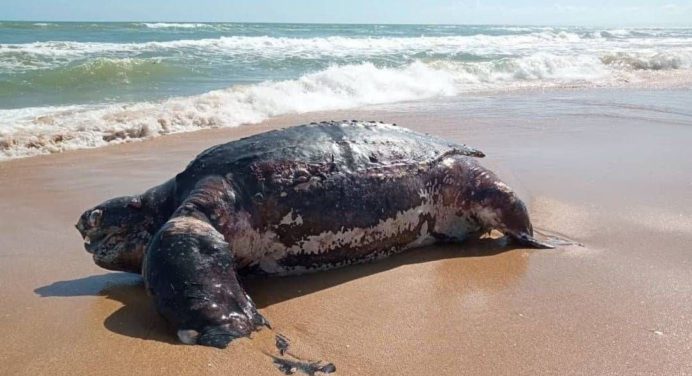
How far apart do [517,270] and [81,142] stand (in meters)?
6.82

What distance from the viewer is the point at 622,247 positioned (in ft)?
14.4

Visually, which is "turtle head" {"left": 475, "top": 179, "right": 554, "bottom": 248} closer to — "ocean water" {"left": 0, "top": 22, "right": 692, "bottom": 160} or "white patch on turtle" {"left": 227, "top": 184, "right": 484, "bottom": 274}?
"white patch on turtle" {"left": 227, "top": 184, "right": 484, "bottom": 274}

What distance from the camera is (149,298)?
11.1 feet

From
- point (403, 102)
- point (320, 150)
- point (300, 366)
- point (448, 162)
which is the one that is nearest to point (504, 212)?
point (448, 162)

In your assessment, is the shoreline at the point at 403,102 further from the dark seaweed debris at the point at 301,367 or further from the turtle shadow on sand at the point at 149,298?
the dark seaweed debris at the point at 301,367

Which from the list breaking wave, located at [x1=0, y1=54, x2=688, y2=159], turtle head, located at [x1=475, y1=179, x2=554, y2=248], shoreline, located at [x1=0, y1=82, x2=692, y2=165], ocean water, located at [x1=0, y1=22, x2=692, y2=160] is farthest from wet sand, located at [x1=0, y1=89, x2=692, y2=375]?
ocean water, located at [x1=0, y1=22, x2=692, y2=160]

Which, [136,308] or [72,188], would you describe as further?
[72,188]

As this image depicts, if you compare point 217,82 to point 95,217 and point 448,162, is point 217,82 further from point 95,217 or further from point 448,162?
point 95,217

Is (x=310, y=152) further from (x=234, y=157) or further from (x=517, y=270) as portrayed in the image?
(x=517, y=270)

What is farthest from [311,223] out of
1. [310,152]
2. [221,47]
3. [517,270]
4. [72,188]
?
[221,47]

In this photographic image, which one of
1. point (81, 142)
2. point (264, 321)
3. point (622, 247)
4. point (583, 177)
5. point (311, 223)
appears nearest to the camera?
point (264, 321)

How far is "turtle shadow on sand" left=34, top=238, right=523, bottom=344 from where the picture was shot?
3115 millimetres

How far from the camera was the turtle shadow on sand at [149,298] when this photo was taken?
3.12 metres

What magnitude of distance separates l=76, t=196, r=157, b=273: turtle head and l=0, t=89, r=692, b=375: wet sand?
162mm
